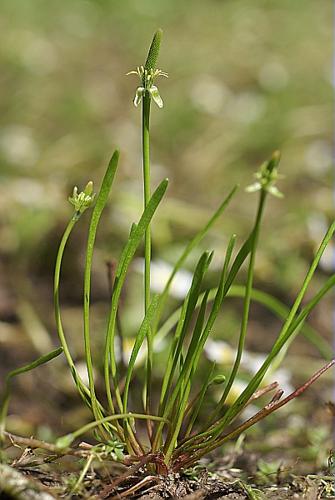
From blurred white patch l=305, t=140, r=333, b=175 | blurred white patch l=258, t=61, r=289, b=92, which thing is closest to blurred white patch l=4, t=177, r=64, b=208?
blurred white patch l=305, t=140, r=333, b=175

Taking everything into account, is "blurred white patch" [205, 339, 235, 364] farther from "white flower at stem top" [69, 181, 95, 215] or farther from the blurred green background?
"white flower at stem top" [69, 181, 95, 215]

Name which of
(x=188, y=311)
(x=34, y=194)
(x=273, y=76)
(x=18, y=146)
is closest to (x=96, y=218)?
(x=188, y=311)

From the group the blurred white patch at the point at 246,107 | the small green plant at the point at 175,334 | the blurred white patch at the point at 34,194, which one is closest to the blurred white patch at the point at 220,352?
the small green plant at the point at 175,334

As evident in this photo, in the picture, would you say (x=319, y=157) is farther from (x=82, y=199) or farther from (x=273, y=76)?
(x=82, y=199)

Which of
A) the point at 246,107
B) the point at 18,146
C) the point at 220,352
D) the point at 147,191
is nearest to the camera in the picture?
the point at 147,191

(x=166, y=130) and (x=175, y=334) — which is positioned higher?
(x=166, y=130)

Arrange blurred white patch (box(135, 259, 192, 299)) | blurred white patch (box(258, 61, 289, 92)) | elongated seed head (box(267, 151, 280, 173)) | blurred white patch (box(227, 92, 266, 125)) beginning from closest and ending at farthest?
1. elongated seed head (box(267, 151, 280, 173))
2. blurred white patch (box(135, 259, 192, 299))
3. blurred white patch (box(227, 92, 266, 125))
4. blurred white patch (box(258, 61, 289, 92))
